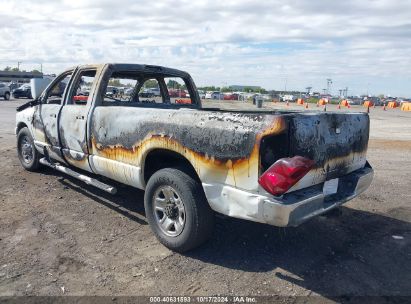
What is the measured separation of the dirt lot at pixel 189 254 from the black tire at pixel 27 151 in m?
1.10

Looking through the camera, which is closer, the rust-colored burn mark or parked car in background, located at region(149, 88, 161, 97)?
the rust-colored burn mark

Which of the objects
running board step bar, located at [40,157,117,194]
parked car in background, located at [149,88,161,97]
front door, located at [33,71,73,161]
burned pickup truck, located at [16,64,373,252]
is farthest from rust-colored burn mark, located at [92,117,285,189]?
parked car in background, located at [149,88,161,97]

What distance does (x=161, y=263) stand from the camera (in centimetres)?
391

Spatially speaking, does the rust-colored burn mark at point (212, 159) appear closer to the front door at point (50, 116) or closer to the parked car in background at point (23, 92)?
the front door at point (50, 116)

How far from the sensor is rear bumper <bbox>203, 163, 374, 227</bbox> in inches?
130

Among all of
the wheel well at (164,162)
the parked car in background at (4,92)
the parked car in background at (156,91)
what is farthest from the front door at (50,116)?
the parked car in background at (4,92)

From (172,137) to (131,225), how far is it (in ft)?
4.80

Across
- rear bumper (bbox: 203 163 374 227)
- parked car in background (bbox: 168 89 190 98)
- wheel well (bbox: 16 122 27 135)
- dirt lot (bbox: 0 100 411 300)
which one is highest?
parked car in background (bbox: 168 89 190 98)

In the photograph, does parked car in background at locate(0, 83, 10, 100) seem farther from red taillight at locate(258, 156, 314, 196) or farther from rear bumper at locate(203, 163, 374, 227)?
red taillight at locate(258, 156, 314, 196)

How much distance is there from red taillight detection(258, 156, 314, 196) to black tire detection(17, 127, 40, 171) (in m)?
4.98

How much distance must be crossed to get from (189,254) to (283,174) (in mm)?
1460

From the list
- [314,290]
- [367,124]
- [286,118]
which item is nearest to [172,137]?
[286,118]

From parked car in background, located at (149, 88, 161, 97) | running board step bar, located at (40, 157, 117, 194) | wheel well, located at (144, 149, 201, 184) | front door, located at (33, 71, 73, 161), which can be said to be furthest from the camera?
parked car in background, located at (149, 88, 161, 97)

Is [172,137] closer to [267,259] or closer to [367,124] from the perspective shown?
[267,259]
